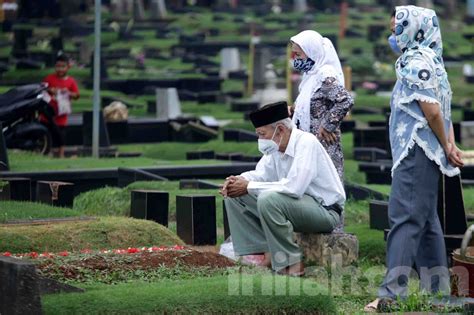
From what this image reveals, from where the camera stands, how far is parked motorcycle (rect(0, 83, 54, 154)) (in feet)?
62.6

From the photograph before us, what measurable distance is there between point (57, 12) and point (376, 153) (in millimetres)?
41792

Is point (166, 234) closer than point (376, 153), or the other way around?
point (166, 234)

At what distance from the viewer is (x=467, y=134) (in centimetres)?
2300

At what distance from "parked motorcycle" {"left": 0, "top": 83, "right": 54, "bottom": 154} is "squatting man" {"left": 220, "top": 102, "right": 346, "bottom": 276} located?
9355 mm

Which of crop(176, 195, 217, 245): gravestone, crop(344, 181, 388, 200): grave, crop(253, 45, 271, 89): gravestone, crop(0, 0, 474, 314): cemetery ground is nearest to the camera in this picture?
crop(0, 0, 474, 314): cemetery ground

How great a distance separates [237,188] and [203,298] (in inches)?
66.3

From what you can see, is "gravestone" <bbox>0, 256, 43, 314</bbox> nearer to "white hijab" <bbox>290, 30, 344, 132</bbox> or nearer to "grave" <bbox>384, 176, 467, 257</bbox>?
"grave" <bbox>384, 176, 467, 257</bbox>

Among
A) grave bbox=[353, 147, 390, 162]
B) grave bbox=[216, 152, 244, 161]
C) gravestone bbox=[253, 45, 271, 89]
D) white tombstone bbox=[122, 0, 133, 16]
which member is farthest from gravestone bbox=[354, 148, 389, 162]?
white tombstone bbox=[122, 0, 133, 16]

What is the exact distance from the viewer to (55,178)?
1595 cm

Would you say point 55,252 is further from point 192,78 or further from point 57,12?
point 57,12

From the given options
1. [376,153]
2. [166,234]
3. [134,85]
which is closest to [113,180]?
[376,153]

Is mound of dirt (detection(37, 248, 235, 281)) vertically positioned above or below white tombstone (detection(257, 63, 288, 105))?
above

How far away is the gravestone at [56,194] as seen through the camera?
13.2 meters

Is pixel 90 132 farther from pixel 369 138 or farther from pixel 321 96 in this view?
pixel 321 96
